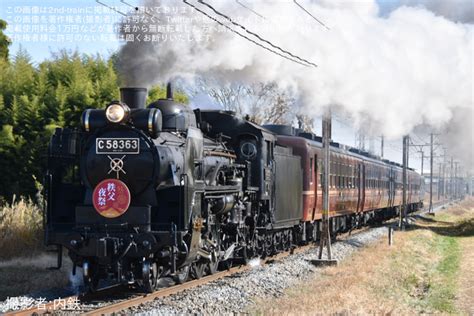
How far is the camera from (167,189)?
10398 millimetres

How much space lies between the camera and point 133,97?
10984 mm

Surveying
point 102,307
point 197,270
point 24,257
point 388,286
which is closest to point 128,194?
point 102,307

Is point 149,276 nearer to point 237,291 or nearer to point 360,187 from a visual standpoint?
point 237,291

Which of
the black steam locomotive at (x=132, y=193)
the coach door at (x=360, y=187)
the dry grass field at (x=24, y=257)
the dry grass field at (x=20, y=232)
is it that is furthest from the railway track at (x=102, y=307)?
the coach door at (x=360, y=187)

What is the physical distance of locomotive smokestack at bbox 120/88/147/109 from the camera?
11.0 metres

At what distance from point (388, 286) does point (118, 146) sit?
19.8 ft

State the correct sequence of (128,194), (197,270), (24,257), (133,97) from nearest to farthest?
(128,194)
(133,97)
(197,270)
(24,257)

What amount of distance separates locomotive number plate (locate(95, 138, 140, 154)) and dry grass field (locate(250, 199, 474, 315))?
3.00m

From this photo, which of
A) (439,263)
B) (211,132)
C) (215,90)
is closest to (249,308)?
(211,132)

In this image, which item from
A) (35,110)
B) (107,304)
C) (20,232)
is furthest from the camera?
(35,110)

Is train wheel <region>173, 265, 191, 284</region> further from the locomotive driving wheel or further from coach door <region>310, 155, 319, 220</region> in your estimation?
coach door <region>310, 155, 319, 220</region>

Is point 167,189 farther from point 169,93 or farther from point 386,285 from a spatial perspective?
point 386,285

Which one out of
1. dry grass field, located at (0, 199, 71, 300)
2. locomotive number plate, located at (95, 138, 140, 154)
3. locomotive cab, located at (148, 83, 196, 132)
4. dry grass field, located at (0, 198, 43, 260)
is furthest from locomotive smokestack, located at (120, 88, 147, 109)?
dry grass field, located at (0, 198, 43, 260)

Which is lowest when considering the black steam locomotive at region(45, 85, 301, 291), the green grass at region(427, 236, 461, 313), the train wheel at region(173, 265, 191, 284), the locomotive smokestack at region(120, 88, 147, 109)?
the green grass at region(427, 236, 461, 313)
